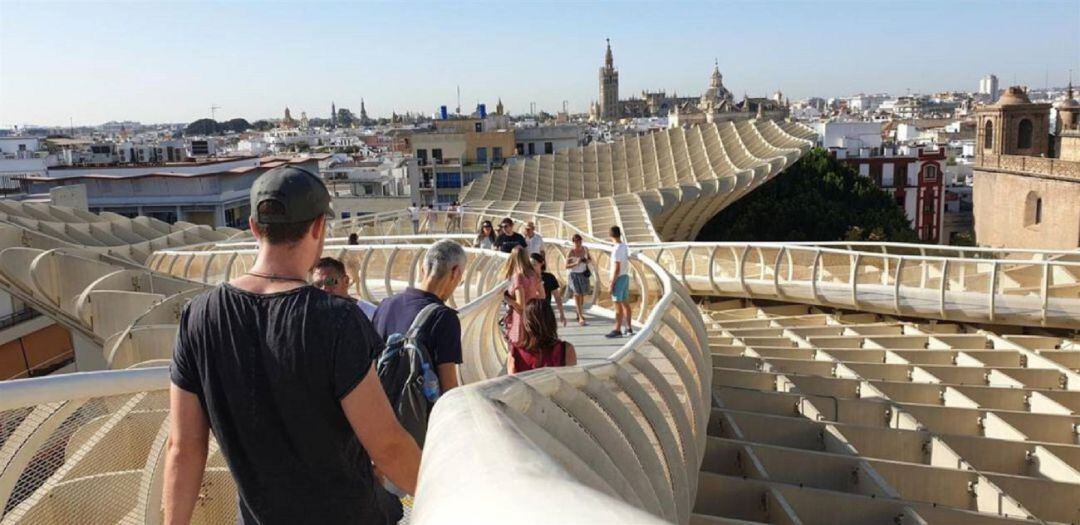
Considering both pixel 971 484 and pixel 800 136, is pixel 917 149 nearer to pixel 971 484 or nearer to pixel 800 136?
pixel 800 136

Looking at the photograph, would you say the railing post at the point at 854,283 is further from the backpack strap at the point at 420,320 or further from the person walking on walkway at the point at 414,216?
the person walking on walkway at the point at 414,216

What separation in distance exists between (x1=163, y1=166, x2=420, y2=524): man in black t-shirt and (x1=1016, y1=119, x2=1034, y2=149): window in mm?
52861

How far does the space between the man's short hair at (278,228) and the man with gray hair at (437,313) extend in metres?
0.99

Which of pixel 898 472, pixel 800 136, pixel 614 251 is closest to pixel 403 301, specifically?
pixel 898 472

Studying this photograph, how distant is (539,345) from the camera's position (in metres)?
4.44

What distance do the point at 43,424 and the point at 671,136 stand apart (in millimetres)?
33888

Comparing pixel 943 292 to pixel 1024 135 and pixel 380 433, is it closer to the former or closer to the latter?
pixel 380 433

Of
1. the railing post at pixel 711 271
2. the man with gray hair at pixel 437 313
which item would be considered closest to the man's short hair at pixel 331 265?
the man with gray hair at pixel 437 313

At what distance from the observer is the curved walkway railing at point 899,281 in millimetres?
9883

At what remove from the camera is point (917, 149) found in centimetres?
5459

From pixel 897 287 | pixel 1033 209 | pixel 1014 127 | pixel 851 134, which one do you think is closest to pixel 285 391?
pixel 897 287

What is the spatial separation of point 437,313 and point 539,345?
4.08ft

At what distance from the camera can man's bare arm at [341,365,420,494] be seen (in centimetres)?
211

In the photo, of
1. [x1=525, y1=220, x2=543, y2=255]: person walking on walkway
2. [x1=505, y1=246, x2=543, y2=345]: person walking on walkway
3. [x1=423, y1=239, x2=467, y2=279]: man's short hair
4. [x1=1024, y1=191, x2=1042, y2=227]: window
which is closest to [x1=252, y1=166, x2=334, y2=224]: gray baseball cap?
[x1=423, y1=239, x2=467, y2=279]: man's short hair
